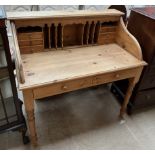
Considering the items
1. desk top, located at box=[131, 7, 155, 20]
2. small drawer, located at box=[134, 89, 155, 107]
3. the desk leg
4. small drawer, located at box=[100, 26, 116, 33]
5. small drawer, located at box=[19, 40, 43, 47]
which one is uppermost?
desk top, located at box=[131, 7, 155, 20]

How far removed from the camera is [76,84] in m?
1.21

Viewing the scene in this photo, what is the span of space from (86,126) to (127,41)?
0.85m

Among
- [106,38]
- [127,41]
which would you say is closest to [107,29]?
[106,38]

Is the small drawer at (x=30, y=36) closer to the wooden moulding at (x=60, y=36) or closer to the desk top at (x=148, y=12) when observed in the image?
the wooden moulding at (x=60, y=36)

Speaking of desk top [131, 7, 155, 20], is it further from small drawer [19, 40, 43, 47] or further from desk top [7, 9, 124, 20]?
small drawer [19, 40, 43, 47]

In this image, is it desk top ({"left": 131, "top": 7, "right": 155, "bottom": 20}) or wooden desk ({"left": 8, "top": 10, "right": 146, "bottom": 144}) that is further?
desk top ({"left": 131, "top": 7, "right": 155, "bottom": 20})

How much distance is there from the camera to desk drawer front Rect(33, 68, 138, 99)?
1120mm

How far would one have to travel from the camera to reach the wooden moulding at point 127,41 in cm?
140

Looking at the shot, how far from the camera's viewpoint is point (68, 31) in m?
1.48

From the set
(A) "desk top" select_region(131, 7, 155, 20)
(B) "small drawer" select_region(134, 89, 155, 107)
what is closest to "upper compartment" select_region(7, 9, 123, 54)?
(A) "desk top" select_region(131, 7, 155, 20)

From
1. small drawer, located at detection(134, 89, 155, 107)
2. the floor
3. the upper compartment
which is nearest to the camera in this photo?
the upper compartment

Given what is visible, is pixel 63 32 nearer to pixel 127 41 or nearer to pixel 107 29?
pixel 107 29

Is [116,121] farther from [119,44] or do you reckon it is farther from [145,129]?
[119,44]
